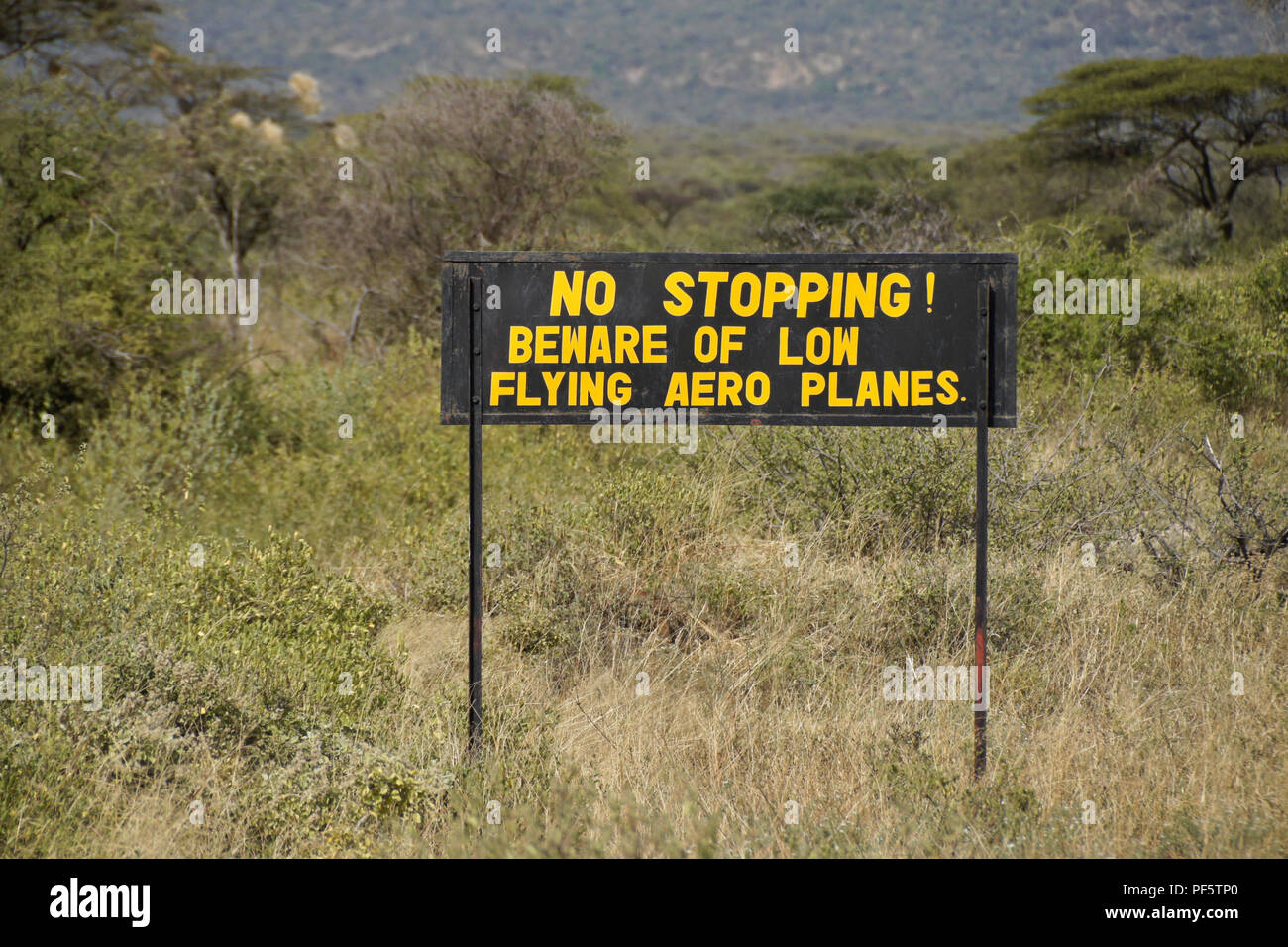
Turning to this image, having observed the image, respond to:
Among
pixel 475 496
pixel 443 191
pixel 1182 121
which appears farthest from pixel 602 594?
pixel 1182 121

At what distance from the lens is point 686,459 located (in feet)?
23.0

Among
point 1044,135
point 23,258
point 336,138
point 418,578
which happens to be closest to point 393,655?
point 418,578

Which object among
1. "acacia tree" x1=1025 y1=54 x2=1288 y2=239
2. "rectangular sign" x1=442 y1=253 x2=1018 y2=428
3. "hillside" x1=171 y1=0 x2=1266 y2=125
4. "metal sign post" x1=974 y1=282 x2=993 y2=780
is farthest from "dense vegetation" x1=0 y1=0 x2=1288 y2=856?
"hillside" x1=171 y1=0 x2=1266 y2=125

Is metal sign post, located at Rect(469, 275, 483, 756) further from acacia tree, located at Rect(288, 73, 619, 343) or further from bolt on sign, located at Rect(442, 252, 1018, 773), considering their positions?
acacia tree, located at Rect(288, 73, 619, 343)

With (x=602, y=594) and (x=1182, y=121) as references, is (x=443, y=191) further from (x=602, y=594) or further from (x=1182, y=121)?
(x=1182, y=121)

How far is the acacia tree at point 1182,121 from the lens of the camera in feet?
82.0

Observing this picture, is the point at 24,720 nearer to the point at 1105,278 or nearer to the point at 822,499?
the point at 822,499

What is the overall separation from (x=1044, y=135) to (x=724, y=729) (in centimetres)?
2861

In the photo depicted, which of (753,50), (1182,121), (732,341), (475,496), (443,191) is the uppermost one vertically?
(753,50)


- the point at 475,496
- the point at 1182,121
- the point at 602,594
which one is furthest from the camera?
the point at 1182,121

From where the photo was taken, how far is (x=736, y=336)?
4.09m

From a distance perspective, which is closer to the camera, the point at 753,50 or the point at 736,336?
the point at 736,336

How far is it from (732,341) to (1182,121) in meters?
27.4

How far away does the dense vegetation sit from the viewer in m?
3.56
